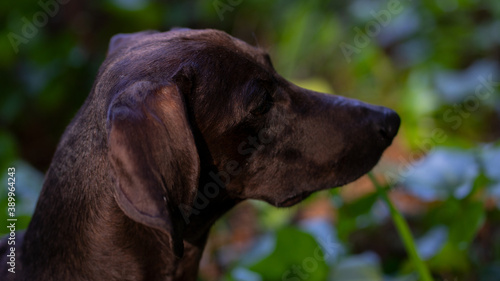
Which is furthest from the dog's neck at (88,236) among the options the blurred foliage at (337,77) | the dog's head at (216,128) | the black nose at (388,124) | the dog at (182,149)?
the blurred foliage at (337,77)

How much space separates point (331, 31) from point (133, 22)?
1.73m

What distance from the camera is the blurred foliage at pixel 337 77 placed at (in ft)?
10.1

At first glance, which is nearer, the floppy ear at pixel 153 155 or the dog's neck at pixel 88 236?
the floppy ear at pixel 153 155

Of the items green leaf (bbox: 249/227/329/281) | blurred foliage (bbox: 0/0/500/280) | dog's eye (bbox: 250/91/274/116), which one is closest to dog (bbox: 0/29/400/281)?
dog's eye (bbox: 250/91/274/116)

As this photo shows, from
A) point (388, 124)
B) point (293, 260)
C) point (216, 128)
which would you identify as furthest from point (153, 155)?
point (293, 260)

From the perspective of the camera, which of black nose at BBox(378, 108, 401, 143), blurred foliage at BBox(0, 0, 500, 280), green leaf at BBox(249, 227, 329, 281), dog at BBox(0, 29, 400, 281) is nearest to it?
dog at BBox(0, 29, 400, 281)

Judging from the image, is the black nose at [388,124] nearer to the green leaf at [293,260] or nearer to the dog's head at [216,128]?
the dog's head at [216,128]

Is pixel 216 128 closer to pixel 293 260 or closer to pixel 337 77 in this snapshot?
pixel 293 260

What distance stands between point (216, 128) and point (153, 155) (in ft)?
0.98

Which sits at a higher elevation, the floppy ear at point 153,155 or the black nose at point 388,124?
the floppy ear at point 153,155

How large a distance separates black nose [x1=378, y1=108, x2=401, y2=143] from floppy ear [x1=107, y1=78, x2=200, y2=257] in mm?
703

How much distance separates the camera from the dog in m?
1.56

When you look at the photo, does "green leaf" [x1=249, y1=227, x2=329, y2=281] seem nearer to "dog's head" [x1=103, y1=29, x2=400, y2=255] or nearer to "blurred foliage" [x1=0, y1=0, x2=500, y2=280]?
"blurred foliage" [x1=0, y1=0, x2=500, y2=280]

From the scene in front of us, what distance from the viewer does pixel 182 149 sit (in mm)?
1565
